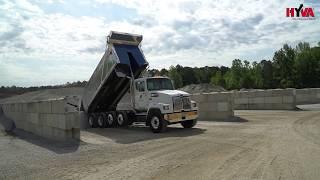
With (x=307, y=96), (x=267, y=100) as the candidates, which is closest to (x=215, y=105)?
(x=267, y=100)

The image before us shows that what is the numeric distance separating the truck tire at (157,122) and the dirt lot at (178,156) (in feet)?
3.47

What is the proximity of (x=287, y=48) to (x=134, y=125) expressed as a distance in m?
83.1

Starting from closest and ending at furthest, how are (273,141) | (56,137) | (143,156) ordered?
1. (143,156)
2. (273,141)
3. (56,137)

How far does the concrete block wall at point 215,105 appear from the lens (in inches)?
803

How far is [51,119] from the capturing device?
15625mm

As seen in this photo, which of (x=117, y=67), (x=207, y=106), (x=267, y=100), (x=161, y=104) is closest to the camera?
(x=161, y=104)

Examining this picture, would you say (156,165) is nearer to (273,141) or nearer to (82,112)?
(273,141)

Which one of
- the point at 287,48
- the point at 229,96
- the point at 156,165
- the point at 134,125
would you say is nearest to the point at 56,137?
the point at 134,125

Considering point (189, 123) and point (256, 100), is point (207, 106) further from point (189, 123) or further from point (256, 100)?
point (256, 100)

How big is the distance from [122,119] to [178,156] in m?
8.90

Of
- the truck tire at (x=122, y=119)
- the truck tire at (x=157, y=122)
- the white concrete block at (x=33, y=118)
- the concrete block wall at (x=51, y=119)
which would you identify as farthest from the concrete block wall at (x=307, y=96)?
the white concrete block at (x=33, y=118)

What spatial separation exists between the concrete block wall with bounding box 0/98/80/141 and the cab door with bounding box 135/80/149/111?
292cm

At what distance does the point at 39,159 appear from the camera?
1099 centimetres

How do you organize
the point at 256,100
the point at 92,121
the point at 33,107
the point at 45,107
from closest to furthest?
the point at 45,107 < the point at 33,107 < the point at 92,121 < the point at 256,100
